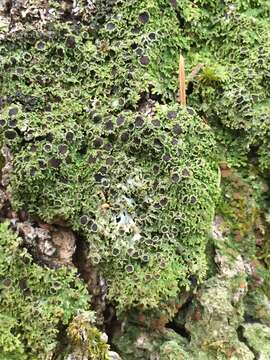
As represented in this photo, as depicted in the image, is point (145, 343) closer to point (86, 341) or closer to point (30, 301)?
point (86, 341)

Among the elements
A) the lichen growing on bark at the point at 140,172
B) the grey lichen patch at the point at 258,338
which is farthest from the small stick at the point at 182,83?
the grey lichen patch at the point at 258,338

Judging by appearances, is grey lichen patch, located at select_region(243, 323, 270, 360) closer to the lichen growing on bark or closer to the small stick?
the lichen growing on bark

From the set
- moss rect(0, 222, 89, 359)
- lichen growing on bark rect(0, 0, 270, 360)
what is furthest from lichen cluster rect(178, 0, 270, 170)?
moss rect(0, 222, 89, 359)

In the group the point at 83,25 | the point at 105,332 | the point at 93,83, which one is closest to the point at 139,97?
the point at 93,83

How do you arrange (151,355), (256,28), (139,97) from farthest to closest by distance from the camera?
(256,28) < (139,97) < (151,355)

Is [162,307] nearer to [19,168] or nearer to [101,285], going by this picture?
[101,285]
